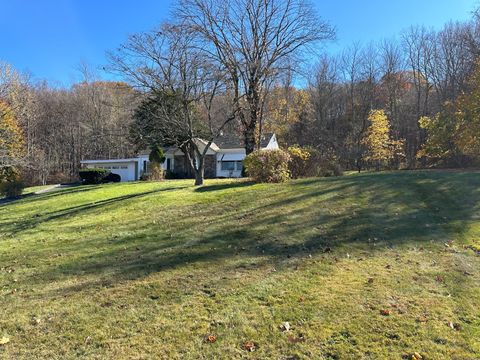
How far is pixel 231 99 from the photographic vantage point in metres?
19.8

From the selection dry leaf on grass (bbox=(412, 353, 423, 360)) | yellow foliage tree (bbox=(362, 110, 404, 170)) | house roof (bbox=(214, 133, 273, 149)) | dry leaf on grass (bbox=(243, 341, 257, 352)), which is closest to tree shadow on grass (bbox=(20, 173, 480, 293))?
dry leaf on grass (bbox=(243, 341, 257, 352))

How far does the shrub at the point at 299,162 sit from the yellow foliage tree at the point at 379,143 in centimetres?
2001

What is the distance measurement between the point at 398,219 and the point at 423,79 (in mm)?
37948

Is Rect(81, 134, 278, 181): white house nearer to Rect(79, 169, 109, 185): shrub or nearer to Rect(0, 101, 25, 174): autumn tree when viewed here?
Rect(79, 169, 109, 185): shrub

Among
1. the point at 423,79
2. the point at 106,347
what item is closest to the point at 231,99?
the point at 106,347

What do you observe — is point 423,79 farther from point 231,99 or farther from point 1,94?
point 1,94

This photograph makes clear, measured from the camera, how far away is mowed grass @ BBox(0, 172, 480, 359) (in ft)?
11.8

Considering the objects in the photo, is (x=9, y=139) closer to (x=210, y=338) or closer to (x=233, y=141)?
(x=233, y=141)

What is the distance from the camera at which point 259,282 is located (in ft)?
16.2

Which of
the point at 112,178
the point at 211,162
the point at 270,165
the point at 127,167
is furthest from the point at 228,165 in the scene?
the point at 270,165

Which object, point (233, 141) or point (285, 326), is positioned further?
point (233, 141)

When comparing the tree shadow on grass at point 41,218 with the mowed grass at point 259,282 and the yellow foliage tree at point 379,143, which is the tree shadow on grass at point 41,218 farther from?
the yellow foliage tree at point 379,143

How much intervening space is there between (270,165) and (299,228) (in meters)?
6.66

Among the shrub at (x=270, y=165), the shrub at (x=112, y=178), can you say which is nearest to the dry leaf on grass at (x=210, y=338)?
the shrub at (x=270, y=165)
